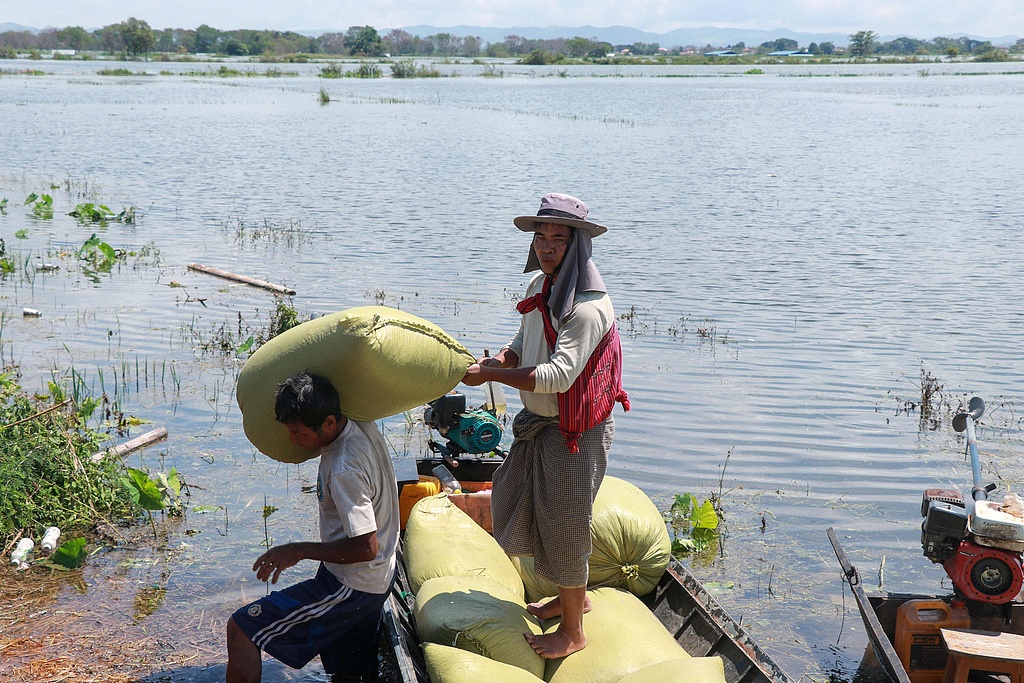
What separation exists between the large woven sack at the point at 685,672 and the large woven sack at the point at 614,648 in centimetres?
24

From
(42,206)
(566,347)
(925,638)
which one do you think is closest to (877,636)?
(925,638)

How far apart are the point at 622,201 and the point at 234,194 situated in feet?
25.1

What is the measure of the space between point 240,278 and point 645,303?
502cm

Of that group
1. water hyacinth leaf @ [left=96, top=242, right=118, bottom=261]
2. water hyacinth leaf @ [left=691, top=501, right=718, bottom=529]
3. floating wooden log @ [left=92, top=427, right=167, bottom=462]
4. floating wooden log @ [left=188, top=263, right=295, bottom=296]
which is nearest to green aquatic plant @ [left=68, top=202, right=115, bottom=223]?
water hyacinth leaf @ [left=96, top=242, right=118, bottom=261]

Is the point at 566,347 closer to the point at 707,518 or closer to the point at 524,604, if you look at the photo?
the point at 524,604

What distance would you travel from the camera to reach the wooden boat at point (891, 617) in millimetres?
3889

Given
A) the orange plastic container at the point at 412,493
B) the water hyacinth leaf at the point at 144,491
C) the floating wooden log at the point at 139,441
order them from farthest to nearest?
the floating wooden log at the point at 139,441 < the water hyacinth leaf at the point at 144,491 < the orange plastic container at the point at 412,493

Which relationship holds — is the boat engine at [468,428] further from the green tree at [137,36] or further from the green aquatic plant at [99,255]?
the green tree at [137,36]

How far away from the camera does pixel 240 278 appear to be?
474 inches

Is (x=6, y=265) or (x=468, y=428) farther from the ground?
(x=468, y=428)

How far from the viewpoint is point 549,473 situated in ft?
12.7

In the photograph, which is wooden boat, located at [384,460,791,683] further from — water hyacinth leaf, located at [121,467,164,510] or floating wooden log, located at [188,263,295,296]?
floating wooden log, located at [188,263,295,296]

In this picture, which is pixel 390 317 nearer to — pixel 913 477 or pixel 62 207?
pixel 913 477

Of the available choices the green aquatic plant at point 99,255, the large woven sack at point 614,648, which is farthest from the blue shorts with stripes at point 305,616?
the green aquatic plant at point 99,255
